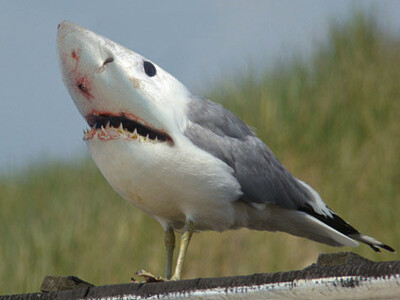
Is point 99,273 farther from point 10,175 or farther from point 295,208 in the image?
point 295,208

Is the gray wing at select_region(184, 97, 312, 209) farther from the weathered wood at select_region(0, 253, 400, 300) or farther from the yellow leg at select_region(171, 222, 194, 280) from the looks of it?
the weathered wood at select_region(0, 253, 400, 300)

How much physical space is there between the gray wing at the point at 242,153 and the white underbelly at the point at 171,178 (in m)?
0.11

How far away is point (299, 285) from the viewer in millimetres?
2820

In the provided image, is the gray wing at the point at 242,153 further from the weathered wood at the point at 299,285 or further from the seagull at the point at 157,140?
the weathered wood at the point at 299,285

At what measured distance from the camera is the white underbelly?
3572 mm

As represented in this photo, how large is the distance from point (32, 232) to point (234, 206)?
287 inches

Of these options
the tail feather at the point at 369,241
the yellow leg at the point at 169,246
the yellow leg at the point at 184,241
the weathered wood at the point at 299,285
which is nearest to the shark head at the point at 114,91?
the yellow leg at the point at 184,241

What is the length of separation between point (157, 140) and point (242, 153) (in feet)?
2.12

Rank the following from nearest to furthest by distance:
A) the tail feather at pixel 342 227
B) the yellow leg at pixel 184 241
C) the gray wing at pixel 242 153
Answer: the yellow leg at pixel 184 241 → the gray wing at pixel 242 153 → the tail feather at pixel 342 227

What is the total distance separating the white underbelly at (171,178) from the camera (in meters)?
3.57

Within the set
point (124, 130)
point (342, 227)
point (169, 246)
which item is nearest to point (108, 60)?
point (124, 130)

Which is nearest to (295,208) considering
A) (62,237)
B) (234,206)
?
(234,206)

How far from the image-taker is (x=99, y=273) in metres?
9.54

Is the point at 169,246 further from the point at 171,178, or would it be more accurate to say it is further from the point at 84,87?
the point at 84,87
